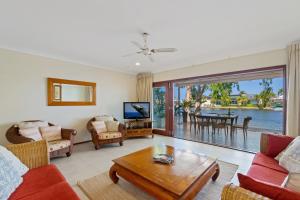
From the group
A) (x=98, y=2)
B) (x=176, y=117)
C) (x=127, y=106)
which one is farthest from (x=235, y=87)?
(x=98, y=2)

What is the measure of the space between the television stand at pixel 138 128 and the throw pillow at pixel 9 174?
3525 millimetres

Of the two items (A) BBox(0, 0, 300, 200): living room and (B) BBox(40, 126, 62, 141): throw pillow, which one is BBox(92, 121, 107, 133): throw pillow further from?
(B) BBox(40, 126, 62, 141): throw pillow

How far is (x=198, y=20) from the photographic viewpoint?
7.80ft

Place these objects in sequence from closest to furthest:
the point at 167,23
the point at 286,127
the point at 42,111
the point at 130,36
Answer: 1. the point at 167,23
2. the point at 130,36
3. the point at 286,127
4. the point at 42,111

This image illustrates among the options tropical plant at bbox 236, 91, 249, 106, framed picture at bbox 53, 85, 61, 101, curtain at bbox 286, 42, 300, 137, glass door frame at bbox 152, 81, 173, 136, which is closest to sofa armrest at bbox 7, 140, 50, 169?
framed picture at bbox 53, 85, 61, 101

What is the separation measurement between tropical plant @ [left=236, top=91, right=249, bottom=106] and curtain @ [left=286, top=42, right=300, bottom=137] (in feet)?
8.41

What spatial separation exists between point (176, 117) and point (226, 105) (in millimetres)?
2135

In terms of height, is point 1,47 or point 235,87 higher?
point 1,47

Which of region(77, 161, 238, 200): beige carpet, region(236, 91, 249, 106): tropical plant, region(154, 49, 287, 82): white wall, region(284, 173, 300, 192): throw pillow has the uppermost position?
region(154, 49, 287, 82): white wall

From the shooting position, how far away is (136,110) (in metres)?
5.54

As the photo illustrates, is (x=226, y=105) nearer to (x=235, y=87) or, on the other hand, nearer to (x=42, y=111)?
(x=235, y=87)

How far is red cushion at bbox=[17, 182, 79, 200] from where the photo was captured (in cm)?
129

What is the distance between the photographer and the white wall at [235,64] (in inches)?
134

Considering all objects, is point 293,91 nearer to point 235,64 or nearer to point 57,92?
point 235,64
